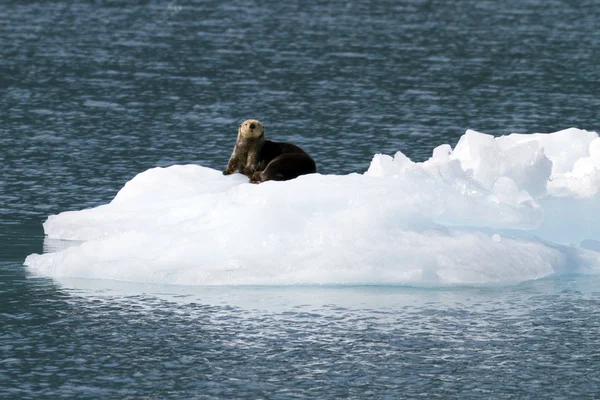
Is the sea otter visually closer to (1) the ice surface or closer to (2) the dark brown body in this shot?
(2) the dark brown body

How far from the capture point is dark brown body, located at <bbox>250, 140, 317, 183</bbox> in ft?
70.4

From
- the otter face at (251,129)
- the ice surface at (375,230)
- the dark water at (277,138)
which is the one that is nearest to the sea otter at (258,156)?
the otter face at (251,129)

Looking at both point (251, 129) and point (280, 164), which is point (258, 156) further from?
point (280, 164)

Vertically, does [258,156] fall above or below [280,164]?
above

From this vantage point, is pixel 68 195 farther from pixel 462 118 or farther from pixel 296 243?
pixel 462 118

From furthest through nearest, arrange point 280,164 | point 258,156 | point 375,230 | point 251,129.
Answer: point 258,156, point 251,129, point 280,164, point 375,230

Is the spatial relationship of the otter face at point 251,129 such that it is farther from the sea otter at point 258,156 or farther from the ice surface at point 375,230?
the ice surface at point 375,230

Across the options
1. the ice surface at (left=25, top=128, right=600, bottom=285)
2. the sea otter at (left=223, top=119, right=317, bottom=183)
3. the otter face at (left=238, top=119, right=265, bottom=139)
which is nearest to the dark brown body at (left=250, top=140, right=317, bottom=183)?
the sea otter at (left=223, top=119, right=317, bottom=183)

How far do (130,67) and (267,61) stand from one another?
15.8 feet

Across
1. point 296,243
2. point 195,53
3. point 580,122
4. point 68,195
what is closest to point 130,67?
point 195,53

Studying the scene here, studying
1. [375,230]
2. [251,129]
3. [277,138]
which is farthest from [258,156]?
[277,138]

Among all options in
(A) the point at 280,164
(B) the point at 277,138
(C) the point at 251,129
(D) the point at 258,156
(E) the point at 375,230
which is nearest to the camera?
(E) the point at 375,230

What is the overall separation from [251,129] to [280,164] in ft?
2.93

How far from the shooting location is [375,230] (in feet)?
57.2
